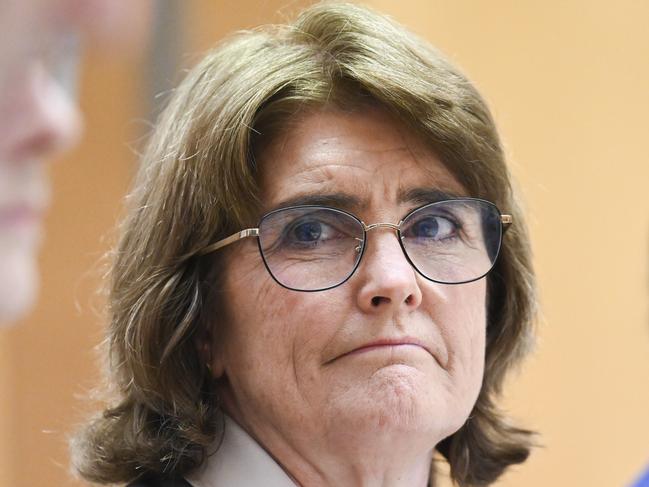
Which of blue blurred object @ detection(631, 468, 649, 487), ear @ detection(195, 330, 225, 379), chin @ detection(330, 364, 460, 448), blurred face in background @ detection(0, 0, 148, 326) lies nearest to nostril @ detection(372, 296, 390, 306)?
chin @ detection(330, 364, 460, 448)

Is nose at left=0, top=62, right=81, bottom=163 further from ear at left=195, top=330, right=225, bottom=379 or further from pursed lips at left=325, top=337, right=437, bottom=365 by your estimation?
ear at left=195, top=330, right=225, bottom=379

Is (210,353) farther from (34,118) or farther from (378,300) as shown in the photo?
(34,118)

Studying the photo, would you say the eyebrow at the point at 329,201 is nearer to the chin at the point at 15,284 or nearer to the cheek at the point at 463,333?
the cheek at the point at 463,333

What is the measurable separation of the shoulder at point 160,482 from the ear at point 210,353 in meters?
0.22

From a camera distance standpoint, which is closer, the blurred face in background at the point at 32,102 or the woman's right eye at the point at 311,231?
the blurred face in background at the point at 32,102

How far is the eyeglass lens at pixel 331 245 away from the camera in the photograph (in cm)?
205

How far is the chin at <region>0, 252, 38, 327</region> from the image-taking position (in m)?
0.62

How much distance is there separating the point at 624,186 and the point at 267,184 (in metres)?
3.49

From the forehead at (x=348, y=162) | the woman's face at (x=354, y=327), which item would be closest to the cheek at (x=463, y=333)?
the woman's face at (x=354, y=327)

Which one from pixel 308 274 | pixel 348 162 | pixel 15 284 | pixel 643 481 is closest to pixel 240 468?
pixel 308 274

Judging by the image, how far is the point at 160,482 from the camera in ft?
6.88

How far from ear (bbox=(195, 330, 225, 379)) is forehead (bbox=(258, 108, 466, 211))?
29cm

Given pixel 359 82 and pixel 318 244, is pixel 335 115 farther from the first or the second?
pixel 318 244

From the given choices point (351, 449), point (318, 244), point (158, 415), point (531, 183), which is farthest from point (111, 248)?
point (531, 183)
